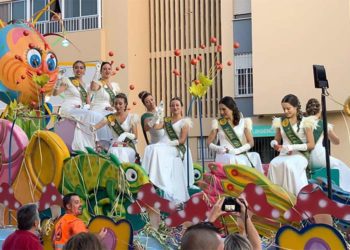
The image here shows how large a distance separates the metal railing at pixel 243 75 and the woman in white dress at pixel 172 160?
13253mm

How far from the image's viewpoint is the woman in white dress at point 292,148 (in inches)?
304

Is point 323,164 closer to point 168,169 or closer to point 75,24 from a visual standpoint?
point 168,169

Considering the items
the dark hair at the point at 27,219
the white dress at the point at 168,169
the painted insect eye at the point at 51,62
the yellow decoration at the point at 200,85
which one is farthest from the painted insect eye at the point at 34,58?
the dark hair at the point at 27,219

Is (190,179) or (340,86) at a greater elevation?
(340,86)

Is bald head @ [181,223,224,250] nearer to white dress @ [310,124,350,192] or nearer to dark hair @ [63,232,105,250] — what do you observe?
dark hair @ [63,232,105,250]

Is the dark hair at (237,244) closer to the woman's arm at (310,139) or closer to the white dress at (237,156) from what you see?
the woman's arm at (310,139)

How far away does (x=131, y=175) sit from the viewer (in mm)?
8547

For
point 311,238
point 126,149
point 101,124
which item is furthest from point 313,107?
point 101,124

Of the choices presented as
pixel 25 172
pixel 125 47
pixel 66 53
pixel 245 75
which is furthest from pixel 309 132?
pixel 66 53

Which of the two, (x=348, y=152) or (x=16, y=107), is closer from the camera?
(x=16, y=107)

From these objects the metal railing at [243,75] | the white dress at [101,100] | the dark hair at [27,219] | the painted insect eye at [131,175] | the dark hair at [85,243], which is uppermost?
the metal railing at [243,75]

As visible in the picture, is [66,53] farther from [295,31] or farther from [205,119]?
[295,31]

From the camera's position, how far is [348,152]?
1973 centimetres

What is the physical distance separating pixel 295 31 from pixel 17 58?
1176cm
